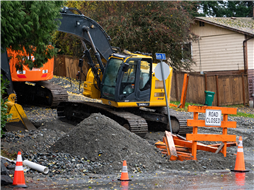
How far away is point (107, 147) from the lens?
30.3 ft

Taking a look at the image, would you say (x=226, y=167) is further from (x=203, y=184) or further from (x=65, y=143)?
(x=65, y=143)

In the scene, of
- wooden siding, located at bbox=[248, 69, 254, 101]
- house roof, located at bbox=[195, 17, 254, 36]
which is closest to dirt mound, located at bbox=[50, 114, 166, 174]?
wooden siding, located at bbox=[248, 69, 254, 101]

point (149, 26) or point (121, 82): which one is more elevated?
point (149, 26)

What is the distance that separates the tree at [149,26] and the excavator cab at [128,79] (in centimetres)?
1056

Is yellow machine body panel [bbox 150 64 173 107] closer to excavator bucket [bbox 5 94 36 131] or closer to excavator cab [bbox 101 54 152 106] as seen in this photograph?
excavator cab [bbox 101 54 152 106]

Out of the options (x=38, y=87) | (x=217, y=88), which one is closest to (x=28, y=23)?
(x=38, y=87)

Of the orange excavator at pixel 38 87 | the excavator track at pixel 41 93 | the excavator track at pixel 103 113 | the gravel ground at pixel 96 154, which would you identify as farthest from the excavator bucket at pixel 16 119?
the excavator track at pixel 41 93

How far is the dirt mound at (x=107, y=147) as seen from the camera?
8.72 m

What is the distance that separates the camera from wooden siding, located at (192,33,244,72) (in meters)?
26.5

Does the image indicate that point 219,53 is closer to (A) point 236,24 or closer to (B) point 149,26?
(A) point 236,24

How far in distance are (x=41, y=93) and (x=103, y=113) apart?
225 inches

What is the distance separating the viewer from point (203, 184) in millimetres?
7383

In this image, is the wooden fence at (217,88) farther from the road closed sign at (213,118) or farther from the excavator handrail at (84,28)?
the road closed sign at (213,118)

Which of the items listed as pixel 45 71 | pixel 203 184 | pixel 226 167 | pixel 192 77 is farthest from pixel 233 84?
pixel 203 184
